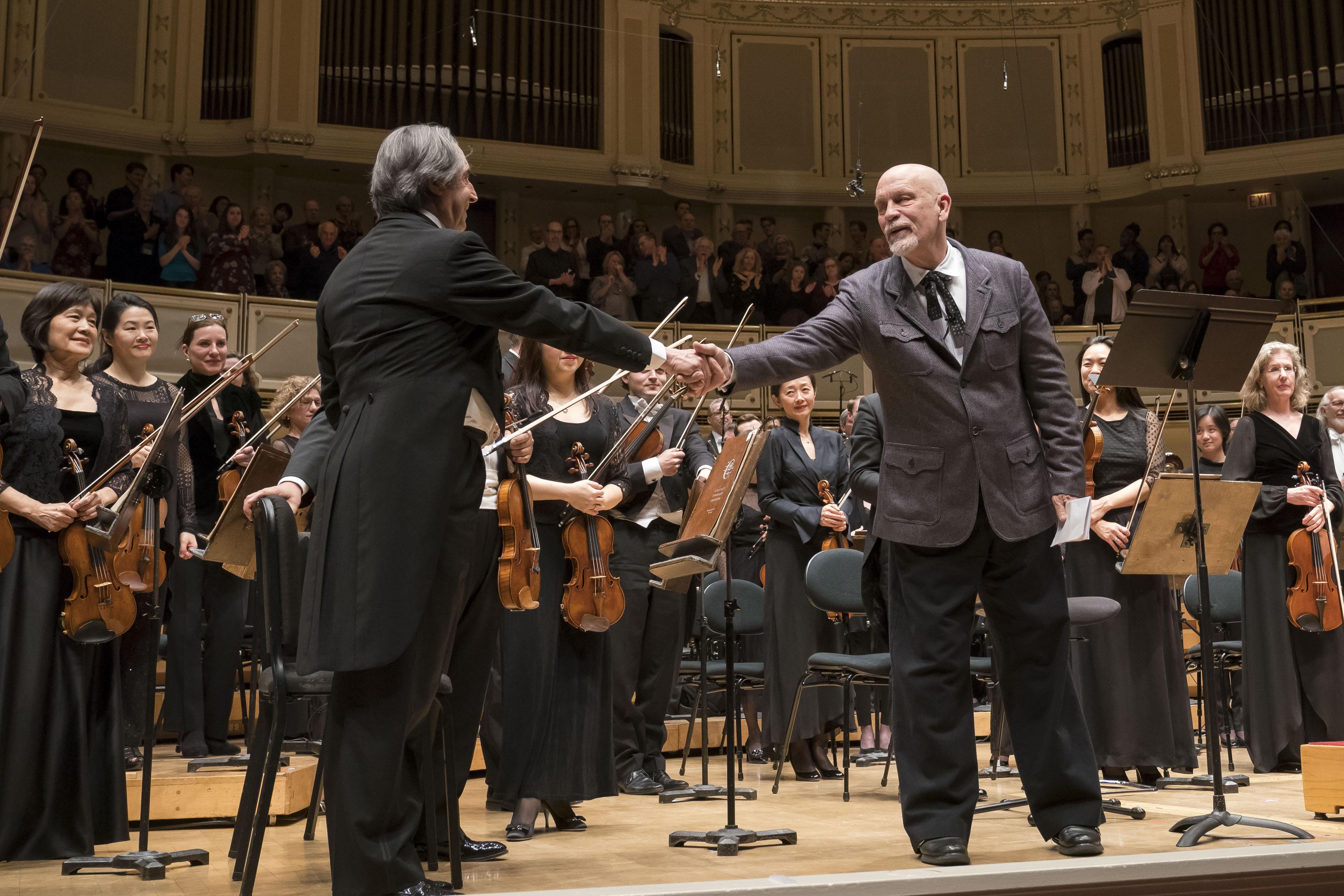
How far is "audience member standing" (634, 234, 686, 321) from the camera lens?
10680 millimetres

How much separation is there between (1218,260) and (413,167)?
10.8 m

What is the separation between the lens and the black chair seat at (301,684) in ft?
9.06

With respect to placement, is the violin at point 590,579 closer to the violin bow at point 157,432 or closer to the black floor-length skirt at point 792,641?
the violin bow at point 157,432

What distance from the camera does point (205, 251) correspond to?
9.65 meters

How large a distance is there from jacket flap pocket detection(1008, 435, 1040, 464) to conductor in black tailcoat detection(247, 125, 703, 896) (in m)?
0.94

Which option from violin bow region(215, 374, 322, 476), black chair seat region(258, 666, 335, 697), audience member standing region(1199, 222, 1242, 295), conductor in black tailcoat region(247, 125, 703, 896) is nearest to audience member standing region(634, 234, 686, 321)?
audience member standing region(1199, 222, 1242, 295)

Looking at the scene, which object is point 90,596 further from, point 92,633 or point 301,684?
point 301,684

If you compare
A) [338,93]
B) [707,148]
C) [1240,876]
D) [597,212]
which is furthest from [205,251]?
[1240,876]

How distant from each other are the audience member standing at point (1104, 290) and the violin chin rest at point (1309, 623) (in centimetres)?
699

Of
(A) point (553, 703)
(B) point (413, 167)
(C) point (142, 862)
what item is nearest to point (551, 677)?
(A) point (553, 703)

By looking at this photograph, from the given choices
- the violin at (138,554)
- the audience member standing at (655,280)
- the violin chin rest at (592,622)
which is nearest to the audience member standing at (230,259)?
the audience member standing at (655,280)

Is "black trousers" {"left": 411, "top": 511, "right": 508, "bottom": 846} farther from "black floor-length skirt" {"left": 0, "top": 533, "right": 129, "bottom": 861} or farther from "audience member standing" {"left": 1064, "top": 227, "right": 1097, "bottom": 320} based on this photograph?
"audience member standing" {"left": 1064, "top": 227, "right": 1097, "bottom": 320}

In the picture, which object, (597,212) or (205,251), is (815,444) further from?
(597,212)

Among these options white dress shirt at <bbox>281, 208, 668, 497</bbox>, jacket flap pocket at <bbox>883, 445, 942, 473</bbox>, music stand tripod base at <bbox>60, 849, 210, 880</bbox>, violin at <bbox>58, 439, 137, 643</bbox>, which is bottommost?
music stand tripod base at <bbox>60, 849, 210, 880</bbox>
